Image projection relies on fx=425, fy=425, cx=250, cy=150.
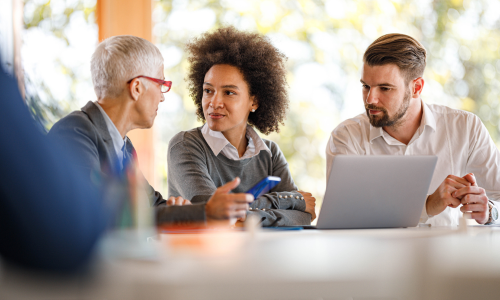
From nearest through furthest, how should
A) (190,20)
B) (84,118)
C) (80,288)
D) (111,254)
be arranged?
(80,288), (111,254), (84,118), (190,20)

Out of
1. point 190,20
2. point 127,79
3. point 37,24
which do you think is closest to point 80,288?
point 127,79

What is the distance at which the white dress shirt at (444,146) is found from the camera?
2023mm

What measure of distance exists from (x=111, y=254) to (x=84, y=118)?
89 centimetres

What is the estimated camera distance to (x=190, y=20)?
3.88 m

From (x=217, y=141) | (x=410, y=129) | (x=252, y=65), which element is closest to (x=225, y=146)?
(x=217, y=141)

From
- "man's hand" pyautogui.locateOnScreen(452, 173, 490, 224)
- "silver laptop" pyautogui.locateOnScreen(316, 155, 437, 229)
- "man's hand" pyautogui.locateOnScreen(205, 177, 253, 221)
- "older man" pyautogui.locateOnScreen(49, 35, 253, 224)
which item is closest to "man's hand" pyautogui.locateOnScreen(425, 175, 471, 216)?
"man's hand" pyautogui.locateOnScreen(452, 173, 490, 224)

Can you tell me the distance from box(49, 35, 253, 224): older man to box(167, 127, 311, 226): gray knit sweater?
0.25 m

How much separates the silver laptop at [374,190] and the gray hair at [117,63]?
0.85 metres

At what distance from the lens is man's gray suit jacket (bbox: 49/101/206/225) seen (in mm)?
1202

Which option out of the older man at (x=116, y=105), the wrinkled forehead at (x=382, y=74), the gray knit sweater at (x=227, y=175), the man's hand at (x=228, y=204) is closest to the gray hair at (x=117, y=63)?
the older man at (x=116, y=105)

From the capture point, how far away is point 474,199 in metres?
1.50

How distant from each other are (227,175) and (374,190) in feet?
3.24

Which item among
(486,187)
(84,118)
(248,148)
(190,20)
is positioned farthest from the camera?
(190,20)

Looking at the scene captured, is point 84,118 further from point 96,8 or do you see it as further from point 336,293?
point 96,8
